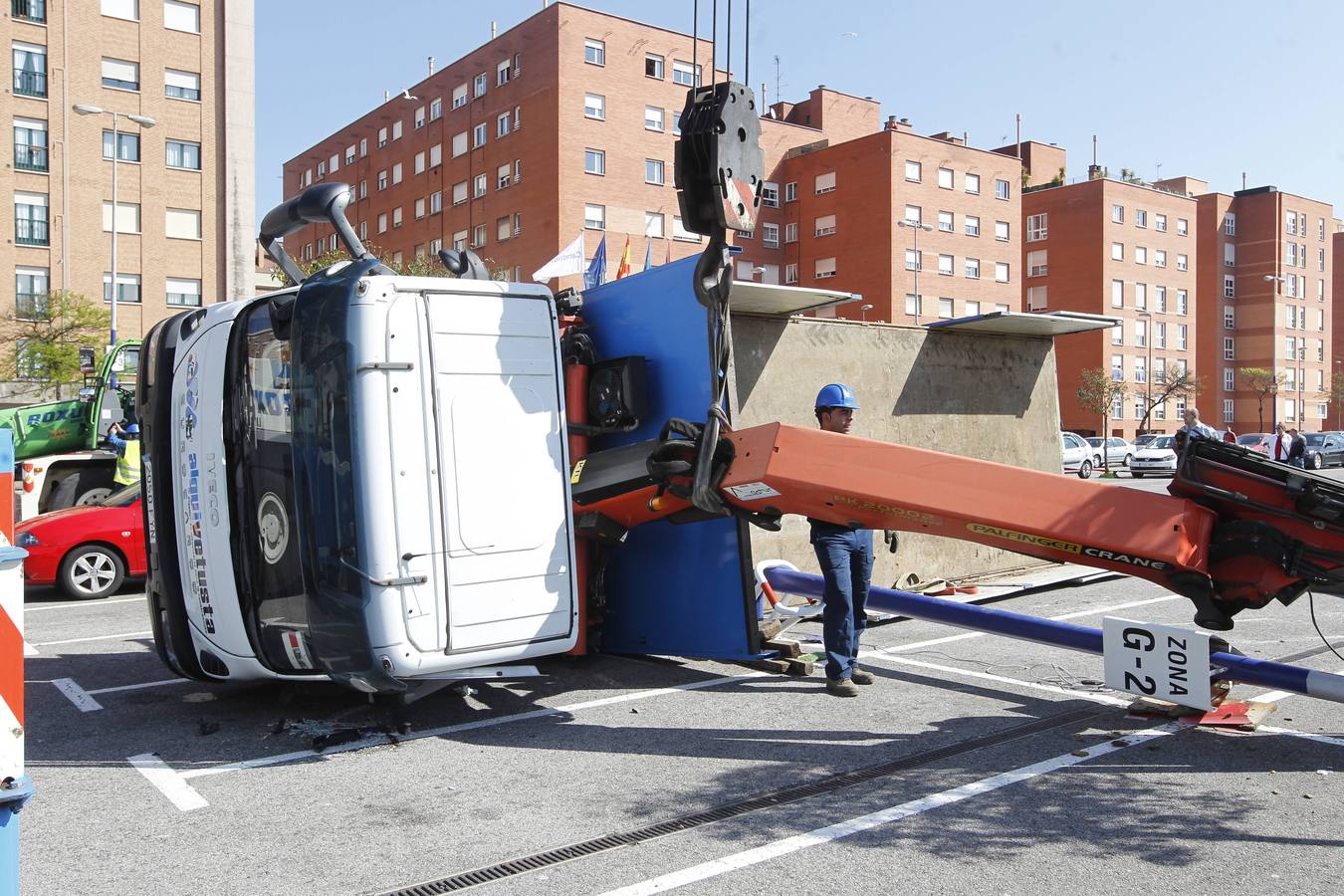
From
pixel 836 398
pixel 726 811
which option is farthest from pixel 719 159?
pixel 726 811

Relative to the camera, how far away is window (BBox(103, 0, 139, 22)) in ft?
132

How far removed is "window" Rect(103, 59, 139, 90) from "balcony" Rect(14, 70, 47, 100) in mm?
1958

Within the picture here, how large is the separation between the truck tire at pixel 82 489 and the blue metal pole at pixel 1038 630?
35.8 feet

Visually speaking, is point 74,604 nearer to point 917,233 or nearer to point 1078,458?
point 1078,458

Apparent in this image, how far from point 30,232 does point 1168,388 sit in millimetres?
59898

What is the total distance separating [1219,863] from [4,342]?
4188cm

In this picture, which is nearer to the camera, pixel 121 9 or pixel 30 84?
pixel 30 84

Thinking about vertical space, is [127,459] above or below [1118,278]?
below

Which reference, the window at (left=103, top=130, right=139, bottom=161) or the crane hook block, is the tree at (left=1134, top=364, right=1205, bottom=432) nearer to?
the window at (left=103, top=130, right=139, bottom=161)

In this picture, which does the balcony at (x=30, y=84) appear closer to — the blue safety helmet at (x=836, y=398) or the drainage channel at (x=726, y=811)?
the blue safety helmet at (x=836, y=398)

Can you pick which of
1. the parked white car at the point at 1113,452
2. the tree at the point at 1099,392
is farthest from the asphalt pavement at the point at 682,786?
the tree at the point at 1099,392

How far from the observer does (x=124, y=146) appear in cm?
4050

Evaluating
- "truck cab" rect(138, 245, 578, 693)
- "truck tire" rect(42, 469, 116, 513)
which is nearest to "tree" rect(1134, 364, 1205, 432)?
"truck tire" rect(42, 469, 116, 513)

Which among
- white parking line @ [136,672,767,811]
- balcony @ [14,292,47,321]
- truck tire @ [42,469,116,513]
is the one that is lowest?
white parking line @ [136,672,767,811]
